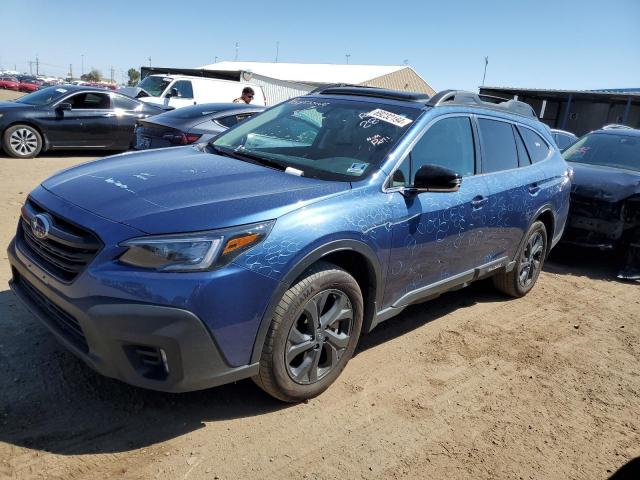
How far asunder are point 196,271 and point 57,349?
1539mm

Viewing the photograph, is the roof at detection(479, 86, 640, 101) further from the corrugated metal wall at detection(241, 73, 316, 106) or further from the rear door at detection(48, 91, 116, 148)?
the rear door at detection(48, 91, 116, 148)

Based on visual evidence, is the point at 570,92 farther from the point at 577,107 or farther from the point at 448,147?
the point at 448,147

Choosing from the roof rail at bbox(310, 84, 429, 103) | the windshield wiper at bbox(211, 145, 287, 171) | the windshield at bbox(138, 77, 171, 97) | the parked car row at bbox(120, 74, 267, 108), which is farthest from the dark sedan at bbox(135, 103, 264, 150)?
the windshield at bbox(138, 77, 171, 97)

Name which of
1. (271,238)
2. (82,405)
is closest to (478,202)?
(271,238)

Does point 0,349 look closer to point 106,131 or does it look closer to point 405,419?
point 405,419

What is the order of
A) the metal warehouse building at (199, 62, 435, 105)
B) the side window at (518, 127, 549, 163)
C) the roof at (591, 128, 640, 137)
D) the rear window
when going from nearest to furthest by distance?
the side window at (518, 127, 549, 163) → the roof at (591, 128, 640, 137) → the rear window → the metal warehouse building at (199, 62, 435, 105)

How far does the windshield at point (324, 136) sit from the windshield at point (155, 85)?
1278 centimetres

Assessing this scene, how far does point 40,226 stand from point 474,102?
338 cm

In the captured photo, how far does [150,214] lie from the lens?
268cm

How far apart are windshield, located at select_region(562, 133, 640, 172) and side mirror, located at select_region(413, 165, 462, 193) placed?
4.97m

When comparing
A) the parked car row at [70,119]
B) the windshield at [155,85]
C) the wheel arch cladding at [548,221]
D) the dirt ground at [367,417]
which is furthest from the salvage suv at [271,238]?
the windshield at [155,85]

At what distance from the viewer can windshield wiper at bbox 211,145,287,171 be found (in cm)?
358

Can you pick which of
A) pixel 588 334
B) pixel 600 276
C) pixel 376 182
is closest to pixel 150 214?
pixel 376 182

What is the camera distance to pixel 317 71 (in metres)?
54.2
